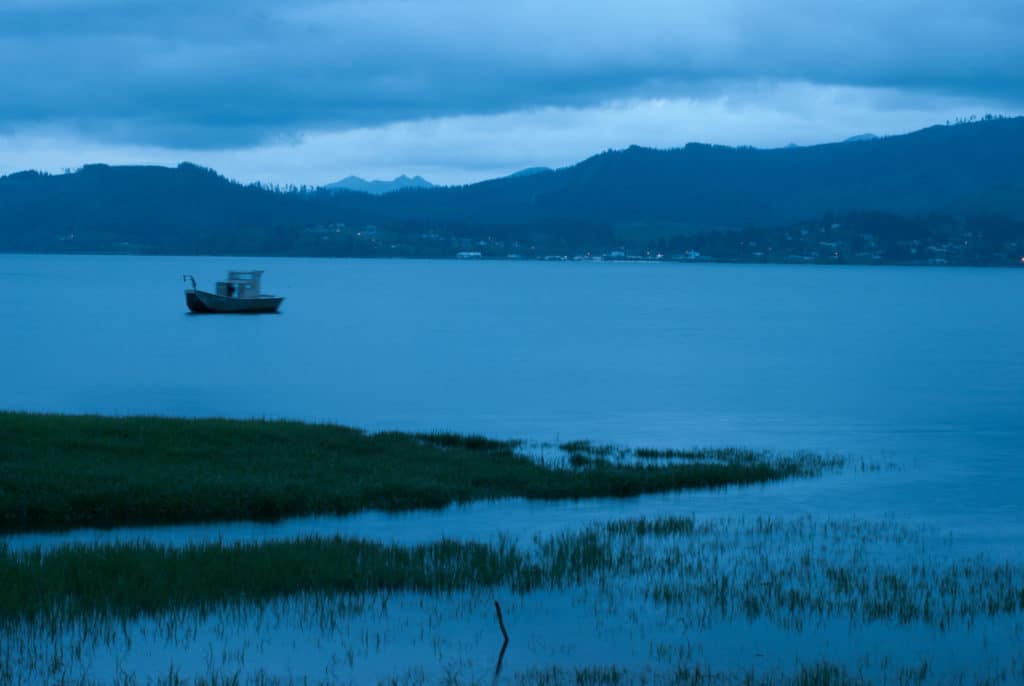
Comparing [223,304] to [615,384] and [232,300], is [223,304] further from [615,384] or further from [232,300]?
[615,384]

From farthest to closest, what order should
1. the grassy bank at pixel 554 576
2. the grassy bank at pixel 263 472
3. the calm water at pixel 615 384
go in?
1. the calm water at pixel 615 384
2. the grassy bank at pixel 263 472
3. the grassy bank at pixel 554 576

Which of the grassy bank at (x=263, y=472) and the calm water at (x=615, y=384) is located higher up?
the grassy bank at (x=263, y=472)

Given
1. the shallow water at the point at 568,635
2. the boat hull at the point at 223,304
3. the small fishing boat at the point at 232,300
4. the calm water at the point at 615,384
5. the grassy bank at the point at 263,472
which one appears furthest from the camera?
the small fishing boat at the point at 232,300

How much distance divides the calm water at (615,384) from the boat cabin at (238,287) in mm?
2821

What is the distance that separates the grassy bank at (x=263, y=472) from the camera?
80.6ft

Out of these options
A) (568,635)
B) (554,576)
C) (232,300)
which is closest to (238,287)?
(232,300)

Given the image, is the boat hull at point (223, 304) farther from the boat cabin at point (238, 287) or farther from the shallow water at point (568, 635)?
the shallow water at point (568, 635)

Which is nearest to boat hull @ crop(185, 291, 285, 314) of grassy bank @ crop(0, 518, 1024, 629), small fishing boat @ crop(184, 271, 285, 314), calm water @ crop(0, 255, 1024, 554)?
small fishing boat @ crop(184, 271, 285, 314)

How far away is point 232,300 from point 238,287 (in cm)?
245

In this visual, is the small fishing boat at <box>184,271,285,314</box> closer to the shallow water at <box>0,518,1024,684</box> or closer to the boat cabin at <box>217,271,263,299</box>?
the boat cabin at <box>217,271,263,299</box>

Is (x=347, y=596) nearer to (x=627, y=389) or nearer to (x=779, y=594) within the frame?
(x=779, y=594)

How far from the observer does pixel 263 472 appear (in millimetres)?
27859

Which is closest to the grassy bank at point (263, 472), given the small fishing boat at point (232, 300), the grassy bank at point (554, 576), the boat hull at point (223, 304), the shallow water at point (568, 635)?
the grassy bank at point (554, 576)

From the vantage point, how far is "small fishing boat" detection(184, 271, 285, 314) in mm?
116312
